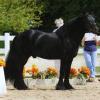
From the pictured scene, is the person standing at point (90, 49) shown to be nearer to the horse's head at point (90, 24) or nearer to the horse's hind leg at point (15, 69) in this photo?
the horse's head at point (90, 24)

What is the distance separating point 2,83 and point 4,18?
23.0m

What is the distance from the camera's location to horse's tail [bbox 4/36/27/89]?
1320 cm

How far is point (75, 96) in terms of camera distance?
11.5m

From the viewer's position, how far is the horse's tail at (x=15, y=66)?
13195mm

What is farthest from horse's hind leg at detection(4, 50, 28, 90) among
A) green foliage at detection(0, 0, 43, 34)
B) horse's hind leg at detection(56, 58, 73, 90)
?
green foliage at detection(0, 0, 43, 34)

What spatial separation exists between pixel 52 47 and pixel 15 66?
1.06 metres

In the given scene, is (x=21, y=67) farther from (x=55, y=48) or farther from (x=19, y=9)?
(x=19, y=9)

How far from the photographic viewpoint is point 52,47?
1311 centimetres

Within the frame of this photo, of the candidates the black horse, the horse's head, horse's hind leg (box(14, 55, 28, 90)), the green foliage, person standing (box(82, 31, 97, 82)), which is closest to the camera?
the horse's head

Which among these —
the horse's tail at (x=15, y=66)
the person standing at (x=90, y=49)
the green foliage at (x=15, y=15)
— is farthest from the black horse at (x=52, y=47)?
the green foliage at (x=15, y=15)

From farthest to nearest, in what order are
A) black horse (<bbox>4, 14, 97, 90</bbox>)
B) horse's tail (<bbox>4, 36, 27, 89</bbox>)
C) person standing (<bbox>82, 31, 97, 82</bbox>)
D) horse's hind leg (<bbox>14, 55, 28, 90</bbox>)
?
person standing (<bbox>82, 31, 97, 82</bbox>) → horse's hind leg (<bbox>14, 55, 28, 90</bbox>) → horse's tail (<bbox>4, 36, 27, 89</bbox>) → black horse (<bbox>4, 14, 97, 90</bbox>)

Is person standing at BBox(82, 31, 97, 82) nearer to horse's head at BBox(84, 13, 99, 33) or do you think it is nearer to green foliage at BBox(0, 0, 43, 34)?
horse's head at BBox(84, 13, 99, 33)

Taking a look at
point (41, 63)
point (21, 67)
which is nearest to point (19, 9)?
point (41, 63)

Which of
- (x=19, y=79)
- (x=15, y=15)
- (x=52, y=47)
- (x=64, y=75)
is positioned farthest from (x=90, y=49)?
(x=15, y=15)
